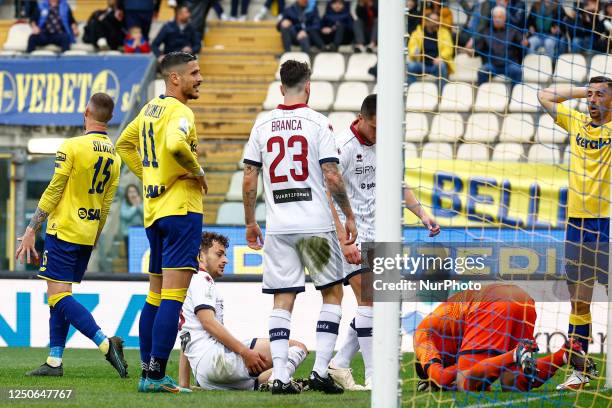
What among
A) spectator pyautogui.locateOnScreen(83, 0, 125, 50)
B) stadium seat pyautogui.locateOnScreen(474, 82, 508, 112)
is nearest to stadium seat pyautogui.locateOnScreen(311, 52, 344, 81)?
stadium seat pyautogui.locateOnScreen(474, 82, 508, 112)

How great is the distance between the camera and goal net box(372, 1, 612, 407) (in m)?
6.25

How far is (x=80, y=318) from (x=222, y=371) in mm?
1505

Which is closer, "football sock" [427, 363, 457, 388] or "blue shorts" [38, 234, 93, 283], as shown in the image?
"football sock" [427, 363, 457, 388]

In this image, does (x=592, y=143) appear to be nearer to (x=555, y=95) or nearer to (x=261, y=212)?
(x=555, y=95)

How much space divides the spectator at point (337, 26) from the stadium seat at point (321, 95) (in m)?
1.01

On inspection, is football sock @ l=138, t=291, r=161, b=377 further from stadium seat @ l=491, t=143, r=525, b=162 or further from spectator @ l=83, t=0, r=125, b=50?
spectator @ l=83, t=0, r=125, b=50

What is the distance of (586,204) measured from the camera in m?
8.65

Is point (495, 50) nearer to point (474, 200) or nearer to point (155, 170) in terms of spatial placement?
point (474, 200)

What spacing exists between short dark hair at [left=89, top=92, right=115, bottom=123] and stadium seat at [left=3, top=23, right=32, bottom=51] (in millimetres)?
11286

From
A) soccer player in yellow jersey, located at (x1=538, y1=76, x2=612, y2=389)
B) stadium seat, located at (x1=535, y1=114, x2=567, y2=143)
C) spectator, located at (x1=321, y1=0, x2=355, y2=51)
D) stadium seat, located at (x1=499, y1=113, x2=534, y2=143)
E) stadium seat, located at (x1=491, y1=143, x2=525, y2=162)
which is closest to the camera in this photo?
soccer player in yellow jersey, located at (x1=538, y1=76, x2=612, y2=389)

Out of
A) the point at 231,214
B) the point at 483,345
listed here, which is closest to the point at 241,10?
the point at 231,214

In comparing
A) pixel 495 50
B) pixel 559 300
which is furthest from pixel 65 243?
pixel 495 50

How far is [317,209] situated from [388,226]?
1382 millimetres

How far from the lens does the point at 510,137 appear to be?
1541cm
